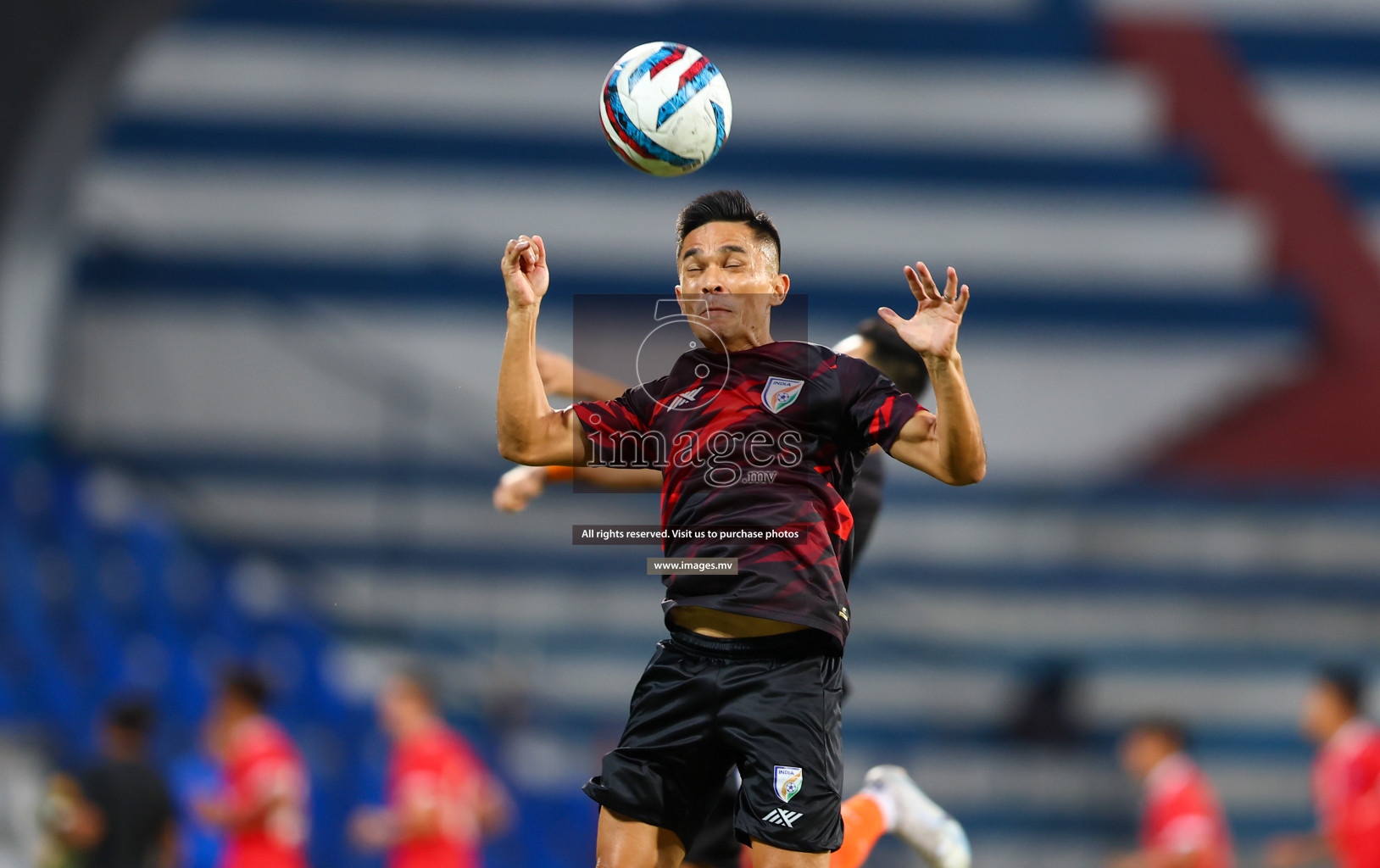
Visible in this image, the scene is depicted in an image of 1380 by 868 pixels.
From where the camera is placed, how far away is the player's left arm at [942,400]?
3006 millimetres

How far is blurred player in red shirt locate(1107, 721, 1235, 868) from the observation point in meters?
8.29

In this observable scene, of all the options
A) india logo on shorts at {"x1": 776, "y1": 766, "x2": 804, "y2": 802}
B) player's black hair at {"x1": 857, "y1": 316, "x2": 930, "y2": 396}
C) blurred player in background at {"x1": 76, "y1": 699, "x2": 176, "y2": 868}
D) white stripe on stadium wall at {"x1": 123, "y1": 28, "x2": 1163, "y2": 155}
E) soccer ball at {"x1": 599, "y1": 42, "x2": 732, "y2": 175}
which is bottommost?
india logo on shorts at {"x1": 776, "y1": 766, "x2": 804, "y2": 802}

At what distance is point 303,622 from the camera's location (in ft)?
34.1

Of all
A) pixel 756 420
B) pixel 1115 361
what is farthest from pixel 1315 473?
pixel 756 420

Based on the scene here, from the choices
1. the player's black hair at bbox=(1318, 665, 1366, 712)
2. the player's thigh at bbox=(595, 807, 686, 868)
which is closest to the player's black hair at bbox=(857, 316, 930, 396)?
the player's thigh at bbox=(595, 807, 686, 868)

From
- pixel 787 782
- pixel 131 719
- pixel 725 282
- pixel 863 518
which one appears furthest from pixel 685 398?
pixel 131 719

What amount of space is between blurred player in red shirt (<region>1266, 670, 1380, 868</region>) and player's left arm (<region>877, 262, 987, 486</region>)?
18.4ft

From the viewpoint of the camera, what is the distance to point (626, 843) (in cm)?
327

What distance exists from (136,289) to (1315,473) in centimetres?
971

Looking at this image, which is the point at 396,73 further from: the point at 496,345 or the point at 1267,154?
the point at 1267,154

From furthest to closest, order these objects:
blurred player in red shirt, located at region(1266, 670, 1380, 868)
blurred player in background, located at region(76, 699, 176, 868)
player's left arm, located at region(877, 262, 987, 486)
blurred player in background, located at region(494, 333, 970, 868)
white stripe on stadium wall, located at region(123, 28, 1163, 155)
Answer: white stripe on stadium wall, located at region(123, 28, 1163, 155) < blurred player in red shirt, located at region(1266, 670, 1380, 868) < blurred player in background, located at region(76, 699, 176, 868) < blurred player in background, located at region(494, 333, 970, 868) < player's left arm, located at region(877, 262, 987, 486)

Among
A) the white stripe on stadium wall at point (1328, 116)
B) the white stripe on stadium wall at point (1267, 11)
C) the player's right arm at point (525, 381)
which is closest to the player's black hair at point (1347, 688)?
the player's right arm at point (525, 381)

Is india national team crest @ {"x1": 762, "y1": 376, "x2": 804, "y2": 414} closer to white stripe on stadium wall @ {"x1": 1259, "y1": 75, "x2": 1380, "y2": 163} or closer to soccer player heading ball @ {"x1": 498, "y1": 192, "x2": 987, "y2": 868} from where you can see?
soccer player heading ball @ {"x1": 498, "y1": 192, "x2": 987, "y2": 868}

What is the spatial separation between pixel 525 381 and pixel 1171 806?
20.8 ft
